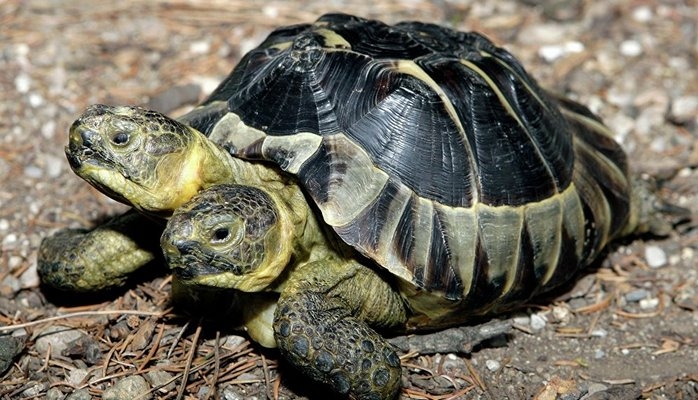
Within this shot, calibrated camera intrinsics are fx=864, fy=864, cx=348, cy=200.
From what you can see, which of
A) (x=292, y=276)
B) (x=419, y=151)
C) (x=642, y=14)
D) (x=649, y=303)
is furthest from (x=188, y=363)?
(x=642, y=14)

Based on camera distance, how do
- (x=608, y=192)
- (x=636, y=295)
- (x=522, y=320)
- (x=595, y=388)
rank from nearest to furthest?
(x=595, y=388), (x=522, y=320), (x=608, y=192), (x=636, y=295)

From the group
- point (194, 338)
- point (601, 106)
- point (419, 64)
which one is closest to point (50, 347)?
point (194, 338)

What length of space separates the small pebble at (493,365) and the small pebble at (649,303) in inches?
34.6

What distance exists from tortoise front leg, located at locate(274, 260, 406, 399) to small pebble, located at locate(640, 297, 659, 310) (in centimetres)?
147

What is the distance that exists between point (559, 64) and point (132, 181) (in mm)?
3320

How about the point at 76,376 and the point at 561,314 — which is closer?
the point at 76,376

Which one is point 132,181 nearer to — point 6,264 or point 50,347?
point 50,347

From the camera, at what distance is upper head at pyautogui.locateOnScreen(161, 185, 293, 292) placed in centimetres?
276

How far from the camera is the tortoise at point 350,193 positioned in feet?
9.54

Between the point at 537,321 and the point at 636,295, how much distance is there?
552 mm

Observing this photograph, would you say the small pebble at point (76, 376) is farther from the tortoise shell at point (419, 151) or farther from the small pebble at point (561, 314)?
the small pebble at point (561, 314)

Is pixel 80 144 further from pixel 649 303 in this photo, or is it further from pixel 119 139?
pixel 649 303

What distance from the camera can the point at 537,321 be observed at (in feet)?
12.4

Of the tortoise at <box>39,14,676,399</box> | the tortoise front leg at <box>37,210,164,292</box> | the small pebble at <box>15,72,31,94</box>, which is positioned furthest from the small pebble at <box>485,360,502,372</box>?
the small pebble at <box>15,72,31,94</box>
